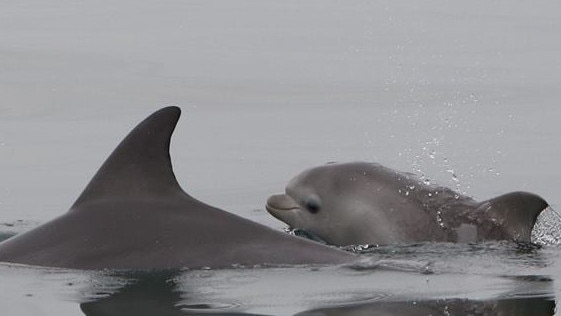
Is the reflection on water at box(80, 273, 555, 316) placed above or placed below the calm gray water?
below

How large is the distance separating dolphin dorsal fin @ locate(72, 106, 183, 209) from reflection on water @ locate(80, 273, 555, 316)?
0.77 m

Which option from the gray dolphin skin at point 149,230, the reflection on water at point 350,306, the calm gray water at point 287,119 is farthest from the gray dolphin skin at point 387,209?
the reflection on water at point 350,306

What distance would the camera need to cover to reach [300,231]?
1389cm

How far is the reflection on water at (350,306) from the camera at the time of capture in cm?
990

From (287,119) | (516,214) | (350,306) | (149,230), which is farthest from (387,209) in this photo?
(287,119)

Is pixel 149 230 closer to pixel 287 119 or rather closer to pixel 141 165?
pixel 141 165

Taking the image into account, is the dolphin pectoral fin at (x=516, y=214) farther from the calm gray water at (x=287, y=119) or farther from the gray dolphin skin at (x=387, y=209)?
the calm gray water at (x=287, y=119)

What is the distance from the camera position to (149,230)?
35.6ft

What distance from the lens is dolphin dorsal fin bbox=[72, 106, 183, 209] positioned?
10891 mm

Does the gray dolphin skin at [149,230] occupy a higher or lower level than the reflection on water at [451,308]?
higher

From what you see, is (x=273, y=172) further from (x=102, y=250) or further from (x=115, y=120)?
(x=102, y=250)

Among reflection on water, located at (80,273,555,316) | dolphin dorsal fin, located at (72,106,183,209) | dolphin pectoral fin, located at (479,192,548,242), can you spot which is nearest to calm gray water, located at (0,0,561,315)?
reflection on water, located at (80,273,555,316)

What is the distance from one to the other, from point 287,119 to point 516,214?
22.0 feet

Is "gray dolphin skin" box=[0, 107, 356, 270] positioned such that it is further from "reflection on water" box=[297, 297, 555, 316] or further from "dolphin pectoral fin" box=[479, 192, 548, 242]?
"dolphin pectoral fin" box=[479, 192, 548, 242]
